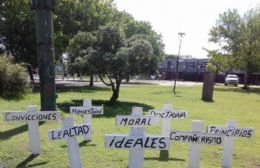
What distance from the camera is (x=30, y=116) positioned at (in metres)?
8.54

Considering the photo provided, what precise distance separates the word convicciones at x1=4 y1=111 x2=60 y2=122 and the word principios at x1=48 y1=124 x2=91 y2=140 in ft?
5.52

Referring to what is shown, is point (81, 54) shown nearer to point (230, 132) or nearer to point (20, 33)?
point (20, 33)

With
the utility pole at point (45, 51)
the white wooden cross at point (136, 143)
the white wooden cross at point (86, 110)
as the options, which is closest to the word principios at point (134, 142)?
the white wooden cross at point (136, 143)

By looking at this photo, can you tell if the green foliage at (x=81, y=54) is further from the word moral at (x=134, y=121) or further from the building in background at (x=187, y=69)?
the building in background at (x=187, y=69)

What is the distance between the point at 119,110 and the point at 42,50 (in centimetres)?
645

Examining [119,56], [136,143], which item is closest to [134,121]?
[136,143]

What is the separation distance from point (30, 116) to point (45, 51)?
440 centimetres

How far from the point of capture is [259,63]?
2085 inches

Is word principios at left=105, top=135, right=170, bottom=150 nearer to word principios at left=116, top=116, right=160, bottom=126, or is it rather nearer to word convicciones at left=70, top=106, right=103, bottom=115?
word principios at left=116, top=116, right=160, bottom=126

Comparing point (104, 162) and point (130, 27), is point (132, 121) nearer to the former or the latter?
point (104, 162)

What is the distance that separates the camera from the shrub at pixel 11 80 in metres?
20.4

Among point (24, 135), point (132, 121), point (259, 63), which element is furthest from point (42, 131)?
point (259, 63)

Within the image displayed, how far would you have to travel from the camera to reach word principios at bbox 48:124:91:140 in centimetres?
672

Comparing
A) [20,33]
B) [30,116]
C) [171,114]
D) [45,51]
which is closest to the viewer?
[30,116]
